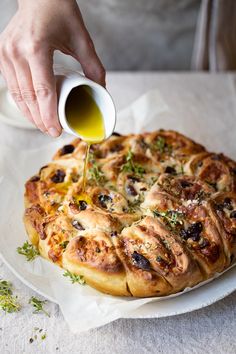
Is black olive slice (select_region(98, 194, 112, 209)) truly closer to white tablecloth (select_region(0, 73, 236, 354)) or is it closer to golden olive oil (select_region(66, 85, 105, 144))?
golden olive oil (select_region(66, 85, 105, 144))

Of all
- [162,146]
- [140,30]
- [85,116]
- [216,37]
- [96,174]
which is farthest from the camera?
[140,30]

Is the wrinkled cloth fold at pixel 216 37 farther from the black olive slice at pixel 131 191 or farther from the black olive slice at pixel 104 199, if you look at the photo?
the black olive slice at pixel 104 199

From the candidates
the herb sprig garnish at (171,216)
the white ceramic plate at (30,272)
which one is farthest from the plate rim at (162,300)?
the herb sprig garnish at (171,216)

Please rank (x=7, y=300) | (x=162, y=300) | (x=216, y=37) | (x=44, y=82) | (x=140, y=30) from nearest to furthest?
(x=44, y=82)
(x=162, y=300)
(x=7, y=300)
(x=216, y=37)
(x=140, y=30)

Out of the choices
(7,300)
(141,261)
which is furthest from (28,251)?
(141,261)

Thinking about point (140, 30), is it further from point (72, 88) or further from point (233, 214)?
point (233, 214)

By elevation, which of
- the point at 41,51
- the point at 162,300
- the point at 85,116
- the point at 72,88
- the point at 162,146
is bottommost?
the point at 162,300
